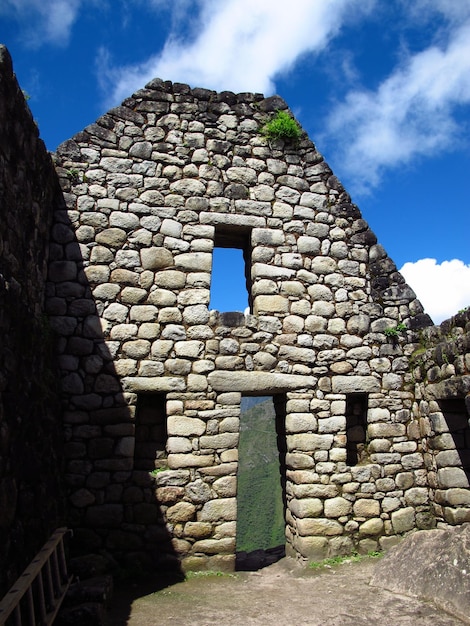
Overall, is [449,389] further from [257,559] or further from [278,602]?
[257,559]

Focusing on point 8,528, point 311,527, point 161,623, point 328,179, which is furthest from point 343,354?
point 8,528

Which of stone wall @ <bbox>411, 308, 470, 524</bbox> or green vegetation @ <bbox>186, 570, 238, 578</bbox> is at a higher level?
stone wall @ <bbox>411, 308, 470, 524</bbox>

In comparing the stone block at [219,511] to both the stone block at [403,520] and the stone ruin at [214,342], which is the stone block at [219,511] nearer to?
the stone ruin at [214,342]

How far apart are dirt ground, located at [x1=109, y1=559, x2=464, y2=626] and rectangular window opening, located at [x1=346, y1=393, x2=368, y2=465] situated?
4.42 ft

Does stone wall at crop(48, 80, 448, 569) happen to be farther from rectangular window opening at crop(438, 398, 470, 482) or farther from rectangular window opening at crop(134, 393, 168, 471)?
rectangular window opening at crop(438, 398, 470, 482)

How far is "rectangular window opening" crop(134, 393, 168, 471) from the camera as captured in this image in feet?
19.7

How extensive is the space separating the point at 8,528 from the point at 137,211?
4.31 meters

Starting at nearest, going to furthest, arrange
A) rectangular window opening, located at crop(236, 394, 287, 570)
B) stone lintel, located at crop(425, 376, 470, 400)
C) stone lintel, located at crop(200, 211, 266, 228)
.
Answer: stone lintel, located at crop(425, 376, 470, 400), stone lintel, located at crop(200, 211, 266, 228), rectangular window opening, located at crop(236, 394, 287, 570)

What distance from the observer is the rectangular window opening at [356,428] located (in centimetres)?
662

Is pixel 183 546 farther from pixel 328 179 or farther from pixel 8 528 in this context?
pixel 328 179

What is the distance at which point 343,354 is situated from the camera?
6711 millimetres

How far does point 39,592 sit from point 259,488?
1867 inches

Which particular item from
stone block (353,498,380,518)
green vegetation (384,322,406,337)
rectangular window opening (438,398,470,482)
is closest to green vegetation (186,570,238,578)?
stone block (353,498,380,518)

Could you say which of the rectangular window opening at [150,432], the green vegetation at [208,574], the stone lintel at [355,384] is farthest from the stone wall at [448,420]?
the rectangular window opening at [150,432]
